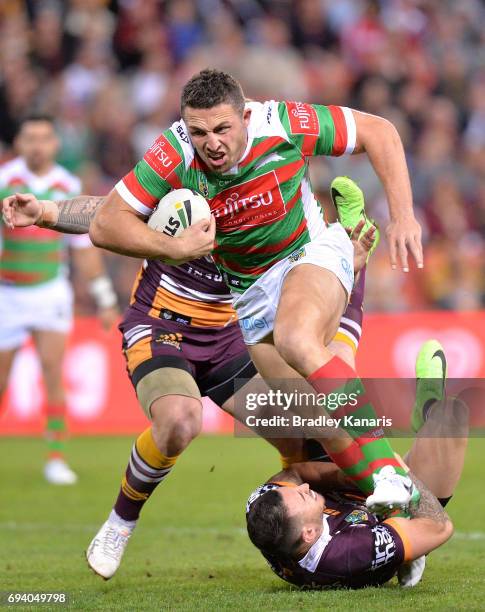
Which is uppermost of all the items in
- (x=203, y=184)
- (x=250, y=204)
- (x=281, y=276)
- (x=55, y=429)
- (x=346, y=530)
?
(x=203, y=184)

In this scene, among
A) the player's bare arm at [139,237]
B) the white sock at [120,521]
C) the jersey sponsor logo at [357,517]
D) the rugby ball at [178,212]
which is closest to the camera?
the jersey sponsor logo at [357,517]

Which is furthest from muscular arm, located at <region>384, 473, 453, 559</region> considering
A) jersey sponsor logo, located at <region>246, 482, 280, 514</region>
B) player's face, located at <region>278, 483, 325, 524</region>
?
jersey sponsor logo, located at <region>246, 482, 280, 514</region>

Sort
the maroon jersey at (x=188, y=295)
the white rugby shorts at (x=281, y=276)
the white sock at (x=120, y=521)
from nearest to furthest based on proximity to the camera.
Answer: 1. the white rugby shorts at (x=281, y=276)
2. the white sock at (x=120, y=521)
3. the maroon jersey at (x=188, y=295)

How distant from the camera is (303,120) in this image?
6125 mm

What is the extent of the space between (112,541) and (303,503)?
4.49 ft

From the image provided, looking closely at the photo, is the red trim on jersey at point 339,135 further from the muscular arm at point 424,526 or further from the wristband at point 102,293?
the wristband at point 102,293

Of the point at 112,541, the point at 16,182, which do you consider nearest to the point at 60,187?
the point at 16,182

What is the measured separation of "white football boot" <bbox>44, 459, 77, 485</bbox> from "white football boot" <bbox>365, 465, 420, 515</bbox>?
17.9 ft

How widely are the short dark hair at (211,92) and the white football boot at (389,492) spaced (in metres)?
2.00

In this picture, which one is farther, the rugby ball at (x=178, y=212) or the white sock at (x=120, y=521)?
the white sock at (x=120, y=521)

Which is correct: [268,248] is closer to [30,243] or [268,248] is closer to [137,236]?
[137,236]

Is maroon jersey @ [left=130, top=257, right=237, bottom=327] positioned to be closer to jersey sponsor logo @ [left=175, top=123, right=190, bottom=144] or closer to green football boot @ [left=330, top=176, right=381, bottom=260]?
green football boot @ [left=330, top=176, right=381, bottom=260]

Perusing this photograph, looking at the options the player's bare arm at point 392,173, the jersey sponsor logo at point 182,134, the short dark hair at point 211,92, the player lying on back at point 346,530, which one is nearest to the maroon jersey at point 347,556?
the player lying on back at point 346,530

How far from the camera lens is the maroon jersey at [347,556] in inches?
210
